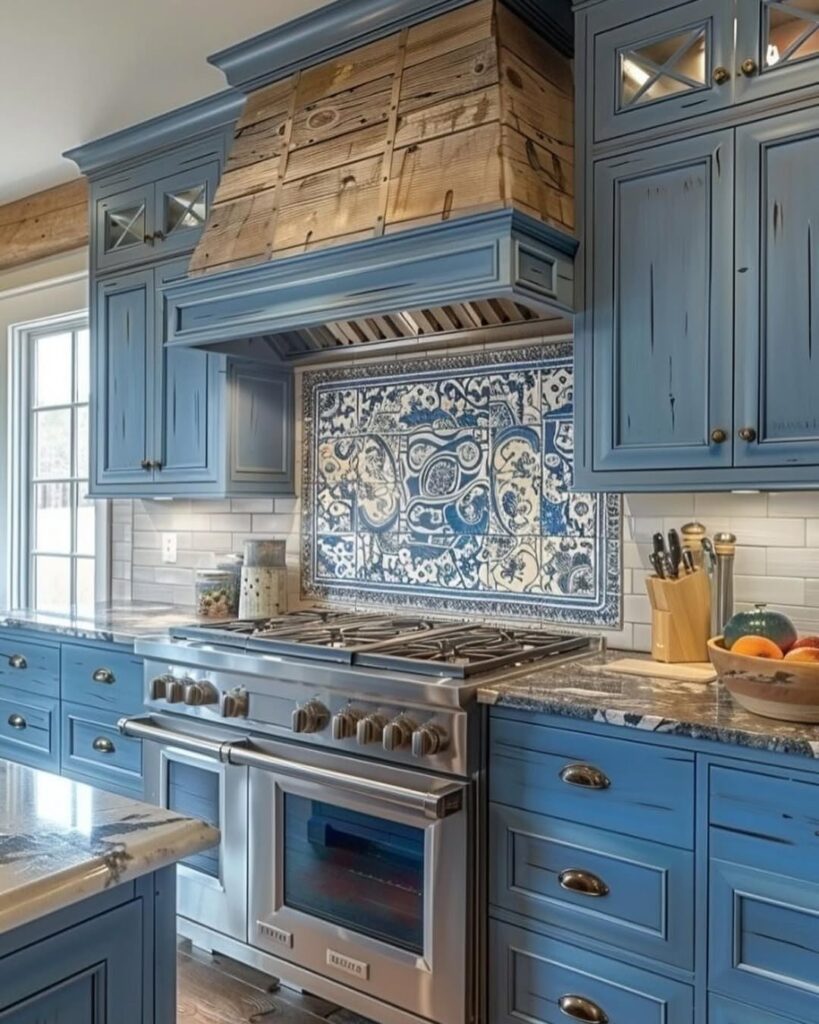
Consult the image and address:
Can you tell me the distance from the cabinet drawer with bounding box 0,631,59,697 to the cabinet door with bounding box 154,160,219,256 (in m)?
1.56

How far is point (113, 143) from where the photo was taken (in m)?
3.38

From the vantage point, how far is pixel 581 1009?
1872 millimetres

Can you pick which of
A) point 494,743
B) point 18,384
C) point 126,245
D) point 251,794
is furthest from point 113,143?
point 494,743

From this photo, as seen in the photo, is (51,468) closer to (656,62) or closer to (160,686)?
(160,686)

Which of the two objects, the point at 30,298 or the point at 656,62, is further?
the point at 30,298

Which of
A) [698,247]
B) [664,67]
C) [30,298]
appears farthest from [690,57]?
[30,298]

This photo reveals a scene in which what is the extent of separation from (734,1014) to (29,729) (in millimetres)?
2576

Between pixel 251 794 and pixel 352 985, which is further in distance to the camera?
pixel 251 794

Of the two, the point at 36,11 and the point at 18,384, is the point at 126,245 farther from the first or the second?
the point at 18,384

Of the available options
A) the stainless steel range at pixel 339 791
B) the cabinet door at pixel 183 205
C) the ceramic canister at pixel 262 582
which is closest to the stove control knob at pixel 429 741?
the stainless steel range at pixel 339 791

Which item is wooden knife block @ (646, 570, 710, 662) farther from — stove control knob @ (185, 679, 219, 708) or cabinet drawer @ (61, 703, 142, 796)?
cabinet drawer @ (61, 703, 142, 796)

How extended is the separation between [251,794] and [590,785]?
102 cm

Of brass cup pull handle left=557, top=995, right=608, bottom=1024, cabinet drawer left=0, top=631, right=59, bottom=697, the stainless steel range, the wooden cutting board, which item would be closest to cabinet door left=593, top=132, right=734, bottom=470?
the wooden cutting board

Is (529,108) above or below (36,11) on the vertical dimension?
below
